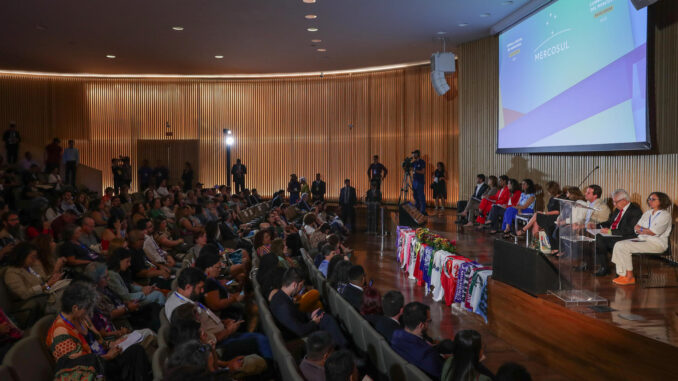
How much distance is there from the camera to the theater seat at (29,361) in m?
2.60

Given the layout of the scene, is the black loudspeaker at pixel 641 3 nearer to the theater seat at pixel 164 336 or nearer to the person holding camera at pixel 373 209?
the theater seat at pixel 164 336

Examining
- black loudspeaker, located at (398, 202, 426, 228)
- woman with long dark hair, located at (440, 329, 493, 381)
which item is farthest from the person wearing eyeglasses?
black loudspeaker, located at (398, 202, 426, 228)

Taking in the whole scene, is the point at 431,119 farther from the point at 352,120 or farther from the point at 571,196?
the point at 571,196

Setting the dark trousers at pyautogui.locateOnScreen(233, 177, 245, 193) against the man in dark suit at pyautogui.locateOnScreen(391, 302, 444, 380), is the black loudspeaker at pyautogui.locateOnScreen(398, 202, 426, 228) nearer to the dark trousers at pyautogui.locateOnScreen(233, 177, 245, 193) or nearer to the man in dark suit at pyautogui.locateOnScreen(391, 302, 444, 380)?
the dark trousers at pyautogui.locateOnScreen(233, 177, 245, 193)

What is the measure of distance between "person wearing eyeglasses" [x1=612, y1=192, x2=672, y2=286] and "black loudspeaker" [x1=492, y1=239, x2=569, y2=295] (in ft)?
3.22

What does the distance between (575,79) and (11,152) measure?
509 inches

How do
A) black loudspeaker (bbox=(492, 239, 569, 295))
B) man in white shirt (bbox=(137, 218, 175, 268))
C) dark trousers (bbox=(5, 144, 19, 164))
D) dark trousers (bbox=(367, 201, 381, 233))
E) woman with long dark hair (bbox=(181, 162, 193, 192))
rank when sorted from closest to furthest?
black loudspeaker (bbox=(492, 239, 569, 295)), man in white shirt (bbox=(137, 218, 175, 268)), dark trousers (bbox=(367, 201, 381, 233)), dark trousers (bbox=(5, 144, 19, 164)), woman with long dark hair (bbox=(181, 162, 193, 192))

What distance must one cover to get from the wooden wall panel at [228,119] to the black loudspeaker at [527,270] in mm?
10714

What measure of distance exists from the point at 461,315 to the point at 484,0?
5.67 m

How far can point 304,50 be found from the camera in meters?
13.7

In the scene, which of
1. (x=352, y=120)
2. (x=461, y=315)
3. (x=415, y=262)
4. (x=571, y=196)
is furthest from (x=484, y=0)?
(x=352, y=120)

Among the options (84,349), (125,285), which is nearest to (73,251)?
(125,285)

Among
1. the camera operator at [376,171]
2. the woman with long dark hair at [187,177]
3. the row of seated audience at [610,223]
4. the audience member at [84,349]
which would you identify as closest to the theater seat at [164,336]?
the audience member at [84,349]

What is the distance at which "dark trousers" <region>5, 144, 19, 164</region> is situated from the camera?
45.4ft
